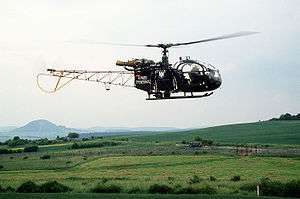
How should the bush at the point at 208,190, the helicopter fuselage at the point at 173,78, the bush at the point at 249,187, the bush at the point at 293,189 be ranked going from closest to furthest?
1. the helicopter fuselage at the point at 173,78
2. the bush at the point at 293,189
3. the bush at the point at 208,190
4. the bush at the point at 249,187

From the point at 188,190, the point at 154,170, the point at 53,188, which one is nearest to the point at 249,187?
the point at 188,190

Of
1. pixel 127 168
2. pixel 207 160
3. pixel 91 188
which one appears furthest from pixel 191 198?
pixel 207 160

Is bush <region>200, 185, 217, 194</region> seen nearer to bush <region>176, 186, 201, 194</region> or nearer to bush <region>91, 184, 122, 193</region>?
bush <region>176, 186, 201, 194</region>

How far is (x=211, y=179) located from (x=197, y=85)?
34.6 m

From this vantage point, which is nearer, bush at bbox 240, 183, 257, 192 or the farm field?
bush at bbox 240, 183, 257, 192

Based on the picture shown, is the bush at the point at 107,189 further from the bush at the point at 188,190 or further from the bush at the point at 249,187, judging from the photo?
the bush at the point at 249,187

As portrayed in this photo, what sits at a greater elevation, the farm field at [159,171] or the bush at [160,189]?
the farm field at [159,171]

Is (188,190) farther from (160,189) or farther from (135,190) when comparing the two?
(135,190)

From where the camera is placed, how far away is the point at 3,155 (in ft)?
395

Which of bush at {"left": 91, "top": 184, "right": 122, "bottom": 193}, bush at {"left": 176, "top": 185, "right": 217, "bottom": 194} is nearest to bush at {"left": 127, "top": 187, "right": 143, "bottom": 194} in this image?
bush at {"left": 91, "top": 184, "right": 122, "bottom": 193}

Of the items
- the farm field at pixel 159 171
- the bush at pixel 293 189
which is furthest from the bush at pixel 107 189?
the bush at pixel 293 189

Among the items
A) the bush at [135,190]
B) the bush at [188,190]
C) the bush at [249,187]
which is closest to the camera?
the bush at [188,190]

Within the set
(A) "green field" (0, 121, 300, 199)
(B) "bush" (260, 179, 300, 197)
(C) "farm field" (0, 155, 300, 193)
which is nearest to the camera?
(B) "bush" (260, 179, 300, 197)

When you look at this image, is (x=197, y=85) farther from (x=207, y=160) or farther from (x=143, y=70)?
(x=207, y=160)
